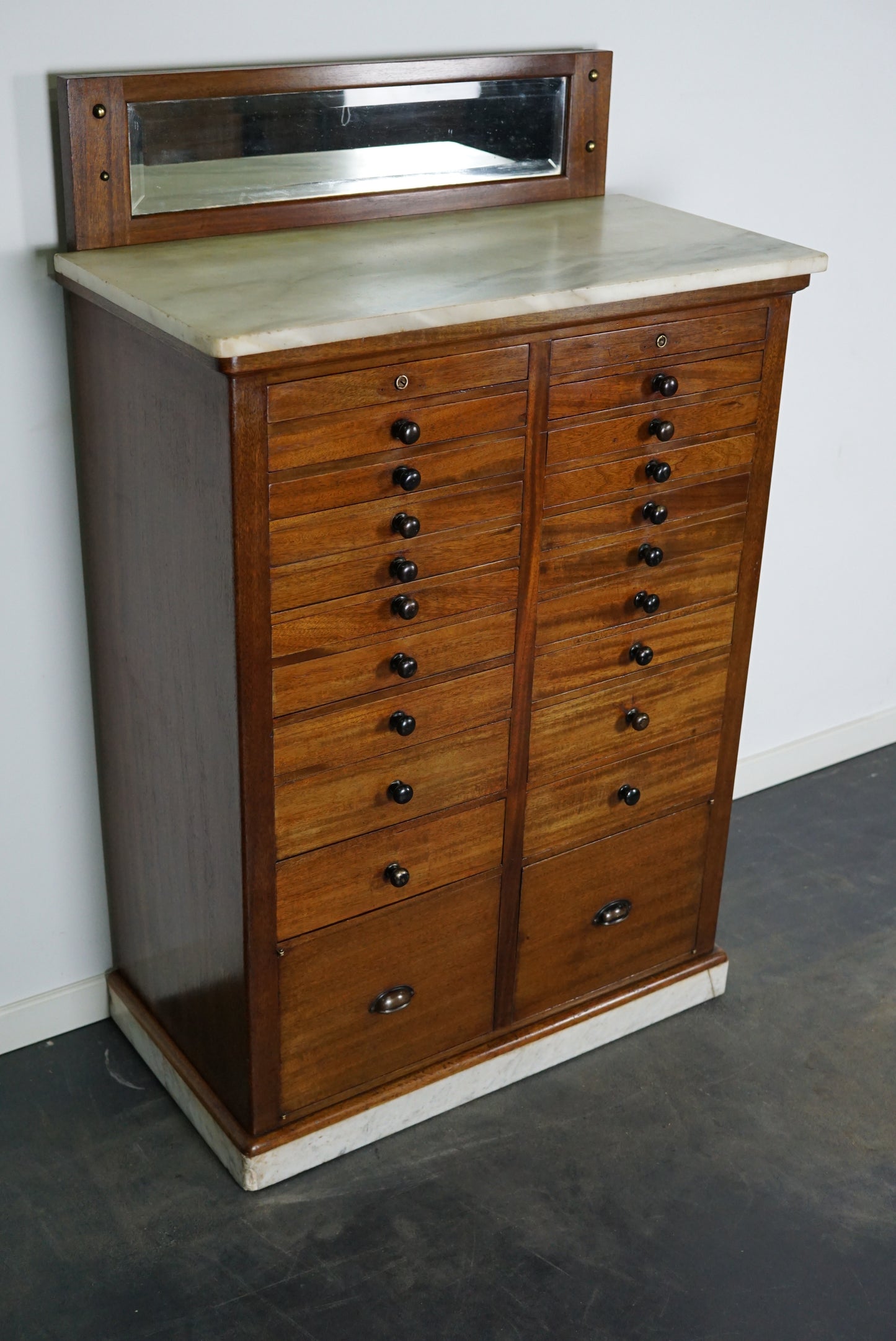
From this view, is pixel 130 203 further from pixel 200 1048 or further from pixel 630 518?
pixel 200 1048

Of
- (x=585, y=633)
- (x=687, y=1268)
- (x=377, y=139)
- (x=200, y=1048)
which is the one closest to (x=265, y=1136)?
(x=200, y=1048)

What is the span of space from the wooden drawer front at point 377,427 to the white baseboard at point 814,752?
1511mm

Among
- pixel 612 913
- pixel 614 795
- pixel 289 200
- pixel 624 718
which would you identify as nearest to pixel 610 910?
pixel 612 913

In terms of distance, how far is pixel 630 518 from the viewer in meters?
2.16

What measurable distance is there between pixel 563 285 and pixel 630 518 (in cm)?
39

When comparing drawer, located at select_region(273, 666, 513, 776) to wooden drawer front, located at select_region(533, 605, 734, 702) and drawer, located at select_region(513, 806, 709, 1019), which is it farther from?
drawer, located at select_region(513, 806, 709, 1019)

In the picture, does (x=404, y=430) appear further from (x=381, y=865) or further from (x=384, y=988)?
(x=384, y=988)

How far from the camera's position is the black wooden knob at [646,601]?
221 centimetres

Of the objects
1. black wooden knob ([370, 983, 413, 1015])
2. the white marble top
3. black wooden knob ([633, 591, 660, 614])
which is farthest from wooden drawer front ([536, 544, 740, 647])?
black wooden knob ([370, 983, 413, 1015])

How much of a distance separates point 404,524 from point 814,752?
1814 mm

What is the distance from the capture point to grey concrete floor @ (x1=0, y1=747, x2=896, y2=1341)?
2014 millimetres

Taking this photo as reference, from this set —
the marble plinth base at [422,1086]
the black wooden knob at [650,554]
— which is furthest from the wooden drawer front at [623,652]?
the marble plinth base at [422,1086]

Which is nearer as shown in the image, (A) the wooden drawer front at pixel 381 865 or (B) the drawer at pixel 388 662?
(B) the drawer at pixel 388 662

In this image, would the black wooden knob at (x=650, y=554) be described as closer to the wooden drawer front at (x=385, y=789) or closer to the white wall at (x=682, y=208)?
the wooden drawer front at (x=385, y=789)
